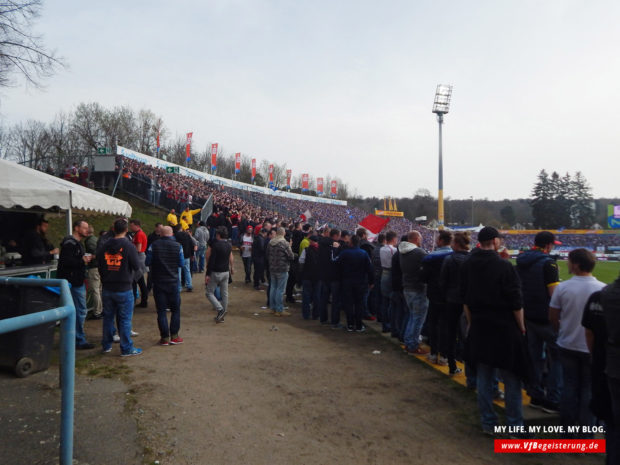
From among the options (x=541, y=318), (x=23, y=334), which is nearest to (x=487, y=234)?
(x=541, y=318)

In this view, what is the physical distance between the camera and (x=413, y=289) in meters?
6.23

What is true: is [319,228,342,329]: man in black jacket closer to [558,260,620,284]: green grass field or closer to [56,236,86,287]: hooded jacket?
[56,236,86,287]: hooded jacket

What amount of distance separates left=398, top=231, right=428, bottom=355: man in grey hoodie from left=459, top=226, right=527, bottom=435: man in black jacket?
6.59ft

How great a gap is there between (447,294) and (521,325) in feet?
5.12

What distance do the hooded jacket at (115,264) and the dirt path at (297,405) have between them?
3.58 feet

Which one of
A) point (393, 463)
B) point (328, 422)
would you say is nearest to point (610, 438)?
point (393, 463)

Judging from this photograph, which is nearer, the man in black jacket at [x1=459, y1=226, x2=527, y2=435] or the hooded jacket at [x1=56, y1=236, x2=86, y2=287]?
the man in black jacket at [x1=459, y1=226, x2=527, y2=435]

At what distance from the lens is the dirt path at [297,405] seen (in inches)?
139

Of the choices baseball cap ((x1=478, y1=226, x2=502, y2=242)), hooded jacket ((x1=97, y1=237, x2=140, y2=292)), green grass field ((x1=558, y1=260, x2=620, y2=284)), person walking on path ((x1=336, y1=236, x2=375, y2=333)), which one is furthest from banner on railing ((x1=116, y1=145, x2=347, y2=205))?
green grass field ((x1=558, y1=260, x2=620, y2=284))

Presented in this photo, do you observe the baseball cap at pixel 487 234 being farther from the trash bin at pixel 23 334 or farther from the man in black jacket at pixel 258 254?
the man in black jacket at pixel 258 254

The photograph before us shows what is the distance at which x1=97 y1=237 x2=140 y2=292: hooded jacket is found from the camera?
583 cm

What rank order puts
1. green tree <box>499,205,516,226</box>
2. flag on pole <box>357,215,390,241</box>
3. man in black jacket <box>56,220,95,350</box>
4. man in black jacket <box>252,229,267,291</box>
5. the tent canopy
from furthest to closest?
green tree <box>499,205,516,226</box>
man in black jacket <box>252,229,267,291</box>
flag on pole <box>357,215,390,241</box>
the tent canopy
man in black jacket <box>56,220,95,350</box>

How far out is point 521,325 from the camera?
12.5ft

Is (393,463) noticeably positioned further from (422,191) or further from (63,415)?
(422,191)
